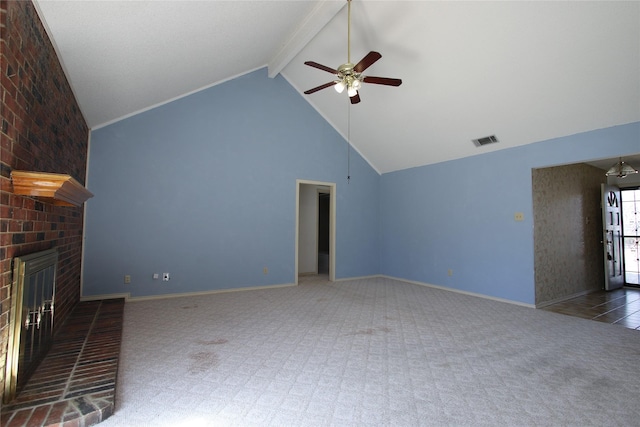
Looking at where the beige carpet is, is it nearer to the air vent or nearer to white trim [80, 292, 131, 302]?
white trim [80, 292, 131, 302]

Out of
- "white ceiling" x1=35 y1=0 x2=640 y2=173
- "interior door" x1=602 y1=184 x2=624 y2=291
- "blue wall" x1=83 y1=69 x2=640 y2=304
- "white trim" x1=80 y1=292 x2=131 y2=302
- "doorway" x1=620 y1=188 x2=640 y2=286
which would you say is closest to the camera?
"white ceiling" x1=35 y1=0 x2=640 y2=173

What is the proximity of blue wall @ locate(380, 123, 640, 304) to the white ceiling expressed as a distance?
10.4 inches

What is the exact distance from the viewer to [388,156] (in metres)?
6.46

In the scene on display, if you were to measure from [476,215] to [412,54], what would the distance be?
283 centimetres

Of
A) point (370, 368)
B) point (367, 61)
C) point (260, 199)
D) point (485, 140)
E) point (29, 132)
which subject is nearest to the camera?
point (29, 132)

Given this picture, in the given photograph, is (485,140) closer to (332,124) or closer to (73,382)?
(332,124)

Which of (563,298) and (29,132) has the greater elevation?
(29,132)

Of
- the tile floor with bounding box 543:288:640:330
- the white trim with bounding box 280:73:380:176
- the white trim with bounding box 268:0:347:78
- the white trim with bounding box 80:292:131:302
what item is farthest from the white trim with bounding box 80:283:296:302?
the tile floor with bounding box 543:288:640:330

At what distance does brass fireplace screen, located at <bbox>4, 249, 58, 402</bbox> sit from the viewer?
1.75 metres

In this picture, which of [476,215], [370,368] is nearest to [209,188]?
[370,368]

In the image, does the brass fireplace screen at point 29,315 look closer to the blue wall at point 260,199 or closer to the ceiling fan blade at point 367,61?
the blue wall at point 260,199

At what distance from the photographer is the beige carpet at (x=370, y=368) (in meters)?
1.85

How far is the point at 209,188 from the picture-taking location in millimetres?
5113

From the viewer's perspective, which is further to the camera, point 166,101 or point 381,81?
point 166,101
